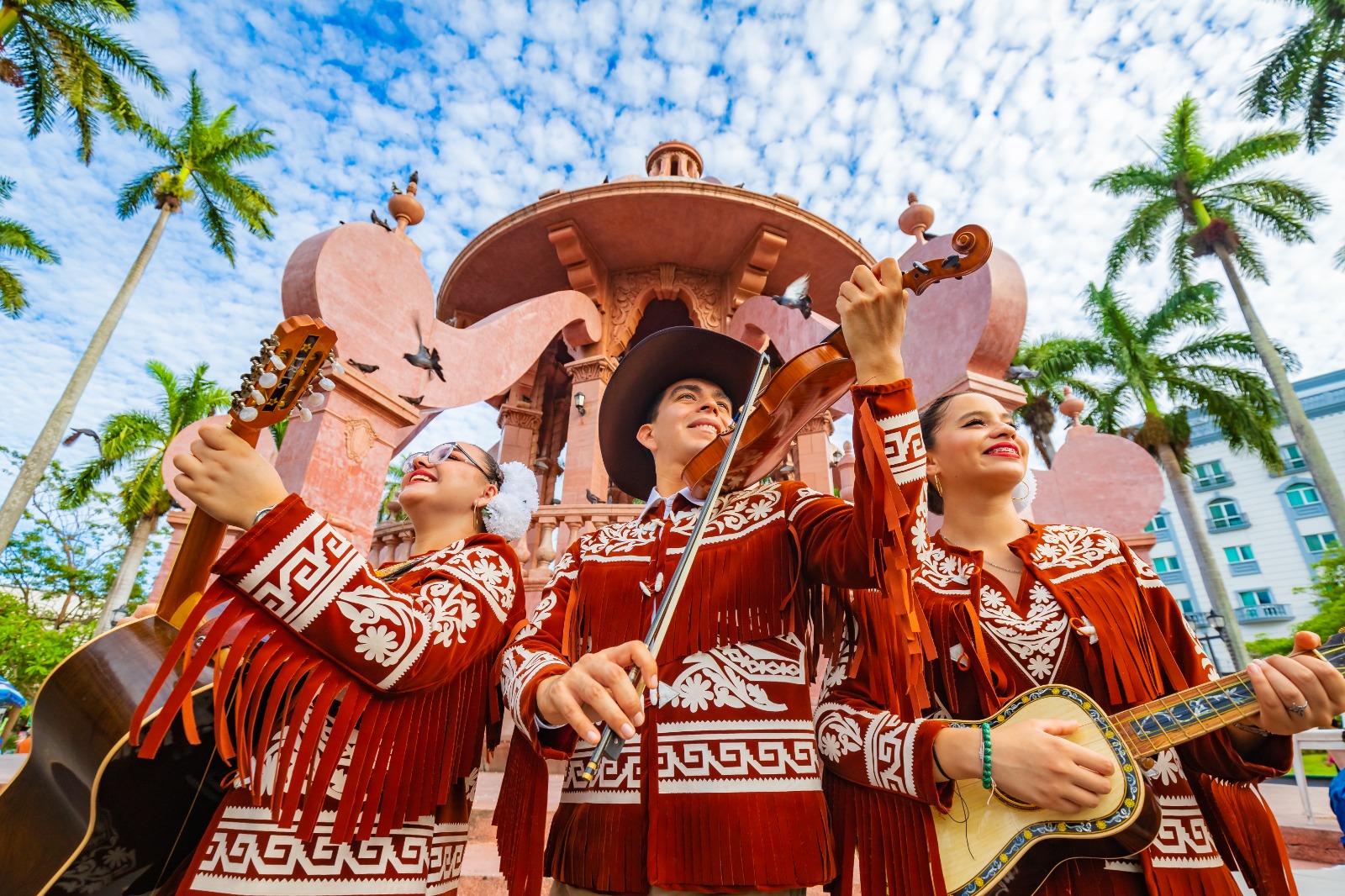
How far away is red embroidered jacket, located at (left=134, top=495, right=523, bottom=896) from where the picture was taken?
1.34m

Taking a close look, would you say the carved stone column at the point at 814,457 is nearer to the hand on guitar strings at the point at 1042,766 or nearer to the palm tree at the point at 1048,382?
the hand on guitar strings at the point at 1042,766

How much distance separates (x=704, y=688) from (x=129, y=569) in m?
24.0

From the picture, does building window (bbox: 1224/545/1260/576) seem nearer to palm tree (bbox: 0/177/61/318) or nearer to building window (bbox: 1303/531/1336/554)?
building window (bbox: 1303/531/1336/554)

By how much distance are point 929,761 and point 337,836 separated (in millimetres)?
1374

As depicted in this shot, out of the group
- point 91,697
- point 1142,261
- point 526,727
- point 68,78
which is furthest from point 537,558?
point 1142,261

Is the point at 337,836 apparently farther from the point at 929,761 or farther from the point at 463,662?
the point at 929,761

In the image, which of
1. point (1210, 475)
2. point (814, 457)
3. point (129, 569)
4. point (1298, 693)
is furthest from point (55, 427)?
point (1210, 475)

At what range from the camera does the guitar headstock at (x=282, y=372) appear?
158cm

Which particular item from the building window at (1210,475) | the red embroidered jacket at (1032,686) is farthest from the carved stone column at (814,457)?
the building window at (1210,475)

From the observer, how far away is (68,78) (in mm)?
14586

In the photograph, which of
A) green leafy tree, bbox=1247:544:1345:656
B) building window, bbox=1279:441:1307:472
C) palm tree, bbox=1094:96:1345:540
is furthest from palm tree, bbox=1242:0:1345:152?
building window, bbox=1279:441:1307:472

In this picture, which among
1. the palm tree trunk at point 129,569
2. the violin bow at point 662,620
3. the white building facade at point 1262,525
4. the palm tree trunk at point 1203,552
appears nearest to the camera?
the violin bow at point 662,620

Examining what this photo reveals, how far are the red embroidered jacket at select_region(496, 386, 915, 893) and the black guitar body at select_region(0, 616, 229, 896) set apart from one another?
0.86m

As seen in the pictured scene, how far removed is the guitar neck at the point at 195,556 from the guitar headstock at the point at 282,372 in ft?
0.17
